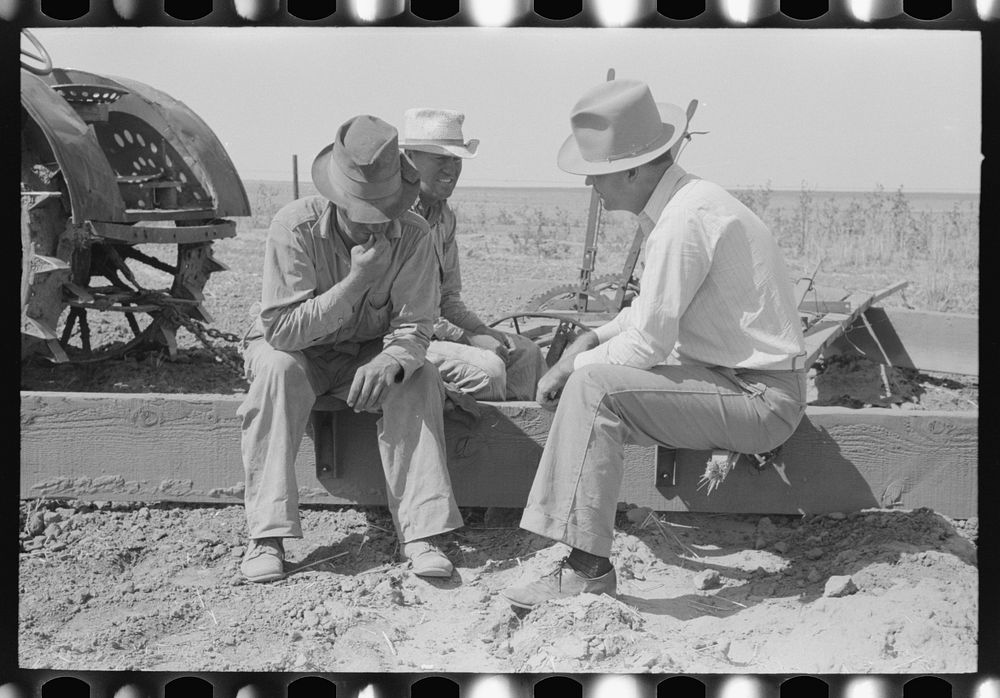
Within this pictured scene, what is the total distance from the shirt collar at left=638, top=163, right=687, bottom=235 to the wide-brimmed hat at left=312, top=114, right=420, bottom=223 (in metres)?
0.89

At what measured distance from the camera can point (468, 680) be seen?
10.5 ft

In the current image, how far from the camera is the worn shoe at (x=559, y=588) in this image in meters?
3.50

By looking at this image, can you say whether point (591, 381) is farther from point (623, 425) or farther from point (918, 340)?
point (918, 340)

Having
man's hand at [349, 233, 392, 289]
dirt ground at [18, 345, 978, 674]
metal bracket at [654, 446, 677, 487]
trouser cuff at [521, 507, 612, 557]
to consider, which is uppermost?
man's hand at [349, 233, 392, 289]

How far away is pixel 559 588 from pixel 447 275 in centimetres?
187

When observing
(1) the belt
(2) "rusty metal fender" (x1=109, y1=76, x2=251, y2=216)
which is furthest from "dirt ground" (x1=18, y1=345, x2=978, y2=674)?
(2) "rusty metal fender" (x1=109, y1=76, x2=251, y2=216)

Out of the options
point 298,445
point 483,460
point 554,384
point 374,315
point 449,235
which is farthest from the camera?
point 449,235

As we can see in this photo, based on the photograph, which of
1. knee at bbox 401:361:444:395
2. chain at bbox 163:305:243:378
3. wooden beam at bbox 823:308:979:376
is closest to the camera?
knee at bbox 401:361:444:395

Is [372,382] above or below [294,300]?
below

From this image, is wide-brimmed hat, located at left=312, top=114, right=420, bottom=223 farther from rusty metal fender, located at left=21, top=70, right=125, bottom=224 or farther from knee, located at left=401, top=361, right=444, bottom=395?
rusty metal fender, located at left=21, top=70, right=125, bottom=224

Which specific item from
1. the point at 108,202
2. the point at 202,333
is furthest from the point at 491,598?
the point at 202,333

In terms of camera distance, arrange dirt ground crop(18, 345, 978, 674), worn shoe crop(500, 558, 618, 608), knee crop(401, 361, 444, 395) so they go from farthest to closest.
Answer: knee crop(401, 361, 444, 395) → worn shoe crop(500, 558, 618, 608) → dirt ground crop(18, 345, 978, 674)

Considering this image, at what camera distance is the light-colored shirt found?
11.4 ft

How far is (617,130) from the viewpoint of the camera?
11.7ft
